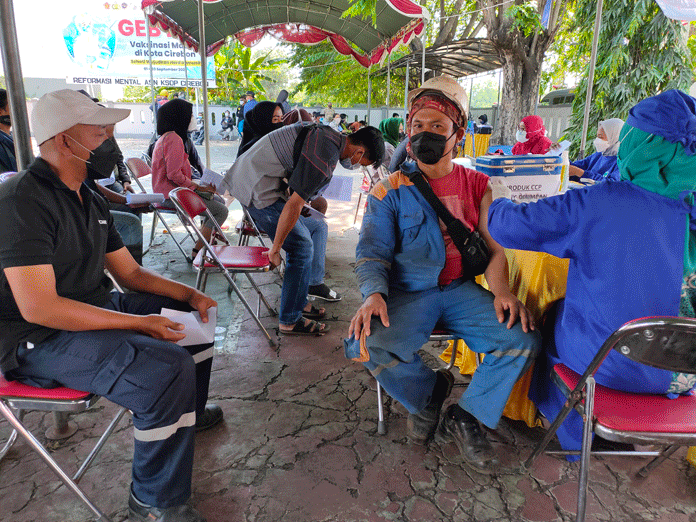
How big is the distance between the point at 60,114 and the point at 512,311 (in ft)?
5.88

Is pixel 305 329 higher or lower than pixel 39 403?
lower

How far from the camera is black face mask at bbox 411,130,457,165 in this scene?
2.11 meters

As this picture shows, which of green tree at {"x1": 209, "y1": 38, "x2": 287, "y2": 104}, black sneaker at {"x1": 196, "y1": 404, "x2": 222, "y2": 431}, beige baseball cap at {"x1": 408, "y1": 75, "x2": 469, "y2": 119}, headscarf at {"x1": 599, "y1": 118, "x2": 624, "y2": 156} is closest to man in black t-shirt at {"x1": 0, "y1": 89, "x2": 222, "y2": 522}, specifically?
black sneaker at {"x1": 196, "y1": 404, "x2": 222, "y2": 431}

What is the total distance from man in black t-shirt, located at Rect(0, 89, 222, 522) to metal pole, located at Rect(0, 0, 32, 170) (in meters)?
0.45

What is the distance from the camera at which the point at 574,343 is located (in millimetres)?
1652

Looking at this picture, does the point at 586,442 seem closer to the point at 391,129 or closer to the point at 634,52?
the point at 391,129

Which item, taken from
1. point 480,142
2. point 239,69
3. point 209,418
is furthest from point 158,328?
point 239,69

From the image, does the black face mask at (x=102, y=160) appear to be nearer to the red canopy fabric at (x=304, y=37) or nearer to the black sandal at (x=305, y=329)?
the black sandal at (x=305, y=329)

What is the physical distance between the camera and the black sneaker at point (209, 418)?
219 cm

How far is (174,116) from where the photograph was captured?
4.57 metres

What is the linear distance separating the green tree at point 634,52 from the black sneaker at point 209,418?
8.26 meters

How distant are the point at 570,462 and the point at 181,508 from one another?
1.56m

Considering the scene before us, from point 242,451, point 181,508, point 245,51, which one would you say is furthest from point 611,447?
point 245,51

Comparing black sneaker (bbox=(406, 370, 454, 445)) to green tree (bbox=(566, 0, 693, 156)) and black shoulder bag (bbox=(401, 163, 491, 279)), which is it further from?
green tree (bbox=(566, 0, 693, 156))
